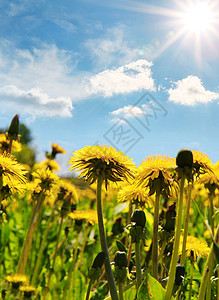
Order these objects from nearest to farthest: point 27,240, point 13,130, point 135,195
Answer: point 135,195 → point 27,240 → point 13,130

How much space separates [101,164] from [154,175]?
203 mm

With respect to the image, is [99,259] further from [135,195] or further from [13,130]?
[13,130]

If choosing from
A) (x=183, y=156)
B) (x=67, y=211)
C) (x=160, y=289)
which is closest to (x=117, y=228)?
(x=67, y=211)

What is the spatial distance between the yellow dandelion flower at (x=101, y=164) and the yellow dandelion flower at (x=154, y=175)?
0.16 feet

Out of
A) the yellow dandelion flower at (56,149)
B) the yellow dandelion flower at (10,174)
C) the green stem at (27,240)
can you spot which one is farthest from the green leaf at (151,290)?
the yellow dandelion flower at (56,149)

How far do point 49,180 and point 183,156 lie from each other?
4.52ft

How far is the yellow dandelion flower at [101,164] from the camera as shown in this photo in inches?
46.0

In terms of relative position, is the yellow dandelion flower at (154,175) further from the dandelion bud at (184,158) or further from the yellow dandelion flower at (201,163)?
the dandelion bud at (184,158)

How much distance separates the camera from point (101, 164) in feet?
3.84

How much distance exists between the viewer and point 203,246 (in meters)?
1.63

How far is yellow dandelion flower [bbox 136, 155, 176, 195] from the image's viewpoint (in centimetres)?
120

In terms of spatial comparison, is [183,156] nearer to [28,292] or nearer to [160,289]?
[160,289]

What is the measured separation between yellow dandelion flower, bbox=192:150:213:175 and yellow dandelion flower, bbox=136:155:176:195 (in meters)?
0.11

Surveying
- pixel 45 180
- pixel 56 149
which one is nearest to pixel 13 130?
pixel 45 180
